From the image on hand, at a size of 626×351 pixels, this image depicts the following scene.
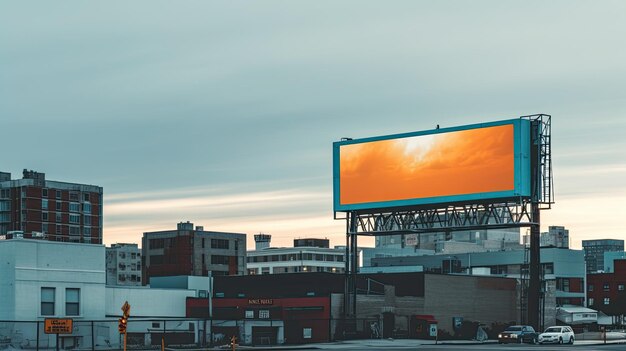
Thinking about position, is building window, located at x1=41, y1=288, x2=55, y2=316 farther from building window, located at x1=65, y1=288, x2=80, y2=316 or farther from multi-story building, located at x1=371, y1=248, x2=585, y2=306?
multi-story building, located at x1=371, y1=248, x2=585, y2=306

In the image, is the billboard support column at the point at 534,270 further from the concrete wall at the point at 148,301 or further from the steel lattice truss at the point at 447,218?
the concrete wall at the point at 148,301

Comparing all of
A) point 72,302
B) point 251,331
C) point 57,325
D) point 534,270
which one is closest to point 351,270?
point 251,331

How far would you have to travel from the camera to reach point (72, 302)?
277 feet

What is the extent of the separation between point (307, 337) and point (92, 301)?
77.4ft

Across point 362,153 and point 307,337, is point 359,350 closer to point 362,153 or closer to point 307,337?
point 307,337

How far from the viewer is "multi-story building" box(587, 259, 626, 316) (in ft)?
593

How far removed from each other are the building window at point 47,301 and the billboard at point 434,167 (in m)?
35.3

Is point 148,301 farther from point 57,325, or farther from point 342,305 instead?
point 57,325

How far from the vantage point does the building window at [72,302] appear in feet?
276

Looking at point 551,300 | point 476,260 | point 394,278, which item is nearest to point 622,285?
point 476,260

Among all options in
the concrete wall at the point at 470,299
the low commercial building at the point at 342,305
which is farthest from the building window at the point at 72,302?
the concrete wall at the point at 470,299

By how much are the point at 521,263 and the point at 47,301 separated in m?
91.0

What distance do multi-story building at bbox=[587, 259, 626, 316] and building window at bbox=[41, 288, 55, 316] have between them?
118788 mm

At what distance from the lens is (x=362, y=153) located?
108688 millimetres
